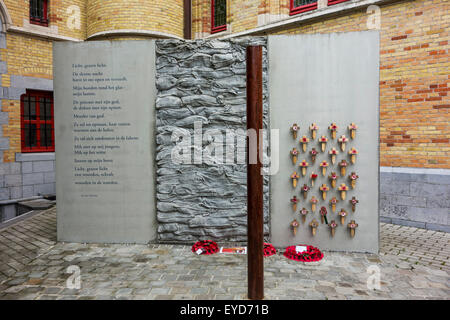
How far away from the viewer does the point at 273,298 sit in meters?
3.75

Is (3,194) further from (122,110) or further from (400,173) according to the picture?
(400,173)

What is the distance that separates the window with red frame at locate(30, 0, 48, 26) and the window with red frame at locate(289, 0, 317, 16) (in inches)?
301

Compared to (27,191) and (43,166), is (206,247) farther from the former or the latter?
(43,166)

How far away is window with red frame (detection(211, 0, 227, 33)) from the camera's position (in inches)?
442

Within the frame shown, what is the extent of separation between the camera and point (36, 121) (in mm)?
9938

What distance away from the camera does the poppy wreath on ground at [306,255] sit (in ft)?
16.3

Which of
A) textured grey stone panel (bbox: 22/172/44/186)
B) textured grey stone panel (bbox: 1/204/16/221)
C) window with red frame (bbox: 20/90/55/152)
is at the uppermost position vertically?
window with red frame (bbox: 20/90/55/152)

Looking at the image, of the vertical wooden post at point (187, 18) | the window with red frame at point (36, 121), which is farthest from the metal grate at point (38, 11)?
the vertical wooden post at point (187, 18)

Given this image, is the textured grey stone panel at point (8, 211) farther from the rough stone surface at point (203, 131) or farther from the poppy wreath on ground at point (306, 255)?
the poppy wreath on ground at point (306, 255)

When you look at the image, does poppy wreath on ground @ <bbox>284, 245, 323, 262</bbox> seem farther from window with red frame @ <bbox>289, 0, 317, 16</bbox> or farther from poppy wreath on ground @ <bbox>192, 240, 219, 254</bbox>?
window with red frame @ <bbox>289, 0, 317, 16</bbox>

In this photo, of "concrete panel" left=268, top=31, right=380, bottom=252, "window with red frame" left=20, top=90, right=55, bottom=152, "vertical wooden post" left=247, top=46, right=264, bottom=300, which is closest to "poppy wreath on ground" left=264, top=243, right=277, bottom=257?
"concrete panel" left=268, top=31, right=380, bottom=252

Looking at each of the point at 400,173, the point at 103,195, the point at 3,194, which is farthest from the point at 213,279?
the point at 3,194

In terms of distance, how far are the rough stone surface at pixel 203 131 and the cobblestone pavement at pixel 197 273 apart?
589 mm

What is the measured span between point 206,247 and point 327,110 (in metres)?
3.04
